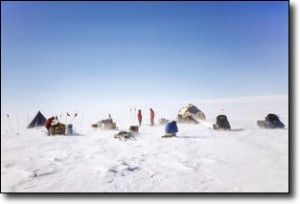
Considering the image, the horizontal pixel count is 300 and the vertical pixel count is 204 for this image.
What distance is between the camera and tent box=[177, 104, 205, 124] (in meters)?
15.0

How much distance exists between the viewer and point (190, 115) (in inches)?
610

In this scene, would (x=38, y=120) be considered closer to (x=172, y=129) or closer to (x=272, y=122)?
(x=172, y=129)

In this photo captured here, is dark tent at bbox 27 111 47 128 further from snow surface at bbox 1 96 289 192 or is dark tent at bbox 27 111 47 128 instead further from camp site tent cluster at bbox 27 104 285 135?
snow surface at bbox 1 96 289 192

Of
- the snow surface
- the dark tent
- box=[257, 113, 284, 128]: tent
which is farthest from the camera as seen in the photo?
the dark tent

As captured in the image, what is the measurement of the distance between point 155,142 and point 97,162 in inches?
120

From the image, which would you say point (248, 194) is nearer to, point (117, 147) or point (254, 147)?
point (254, 147)

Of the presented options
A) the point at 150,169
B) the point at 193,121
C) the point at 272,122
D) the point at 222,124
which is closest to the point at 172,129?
the point at 222,124

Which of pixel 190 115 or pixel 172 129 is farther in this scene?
pixel 190 115

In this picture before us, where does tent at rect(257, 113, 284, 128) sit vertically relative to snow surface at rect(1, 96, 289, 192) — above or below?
above

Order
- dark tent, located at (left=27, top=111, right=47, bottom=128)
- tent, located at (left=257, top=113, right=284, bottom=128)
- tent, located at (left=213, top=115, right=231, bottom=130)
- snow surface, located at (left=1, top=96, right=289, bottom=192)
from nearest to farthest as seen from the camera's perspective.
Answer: snow surface, located at (left=1, top=96, right=289, bottom=192), tent, located at (left=257, top=113, right=284, bottom=128), tent, located at (left=213, top=115, right=231, bottom=130), dark tent, located at (left=27, top=111, right=47, bottom=128)

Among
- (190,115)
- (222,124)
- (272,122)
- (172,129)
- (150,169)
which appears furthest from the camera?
(190,115)

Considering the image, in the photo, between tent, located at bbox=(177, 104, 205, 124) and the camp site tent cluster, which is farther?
tent, located at bbox=(177, 104, 205, 124)

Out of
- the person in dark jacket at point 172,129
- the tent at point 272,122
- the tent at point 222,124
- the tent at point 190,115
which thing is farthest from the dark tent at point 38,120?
the tent at point 272,122

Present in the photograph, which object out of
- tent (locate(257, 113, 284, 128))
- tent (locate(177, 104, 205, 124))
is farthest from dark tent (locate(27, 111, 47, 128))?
tent (locate(257, 113, 284, 128))
